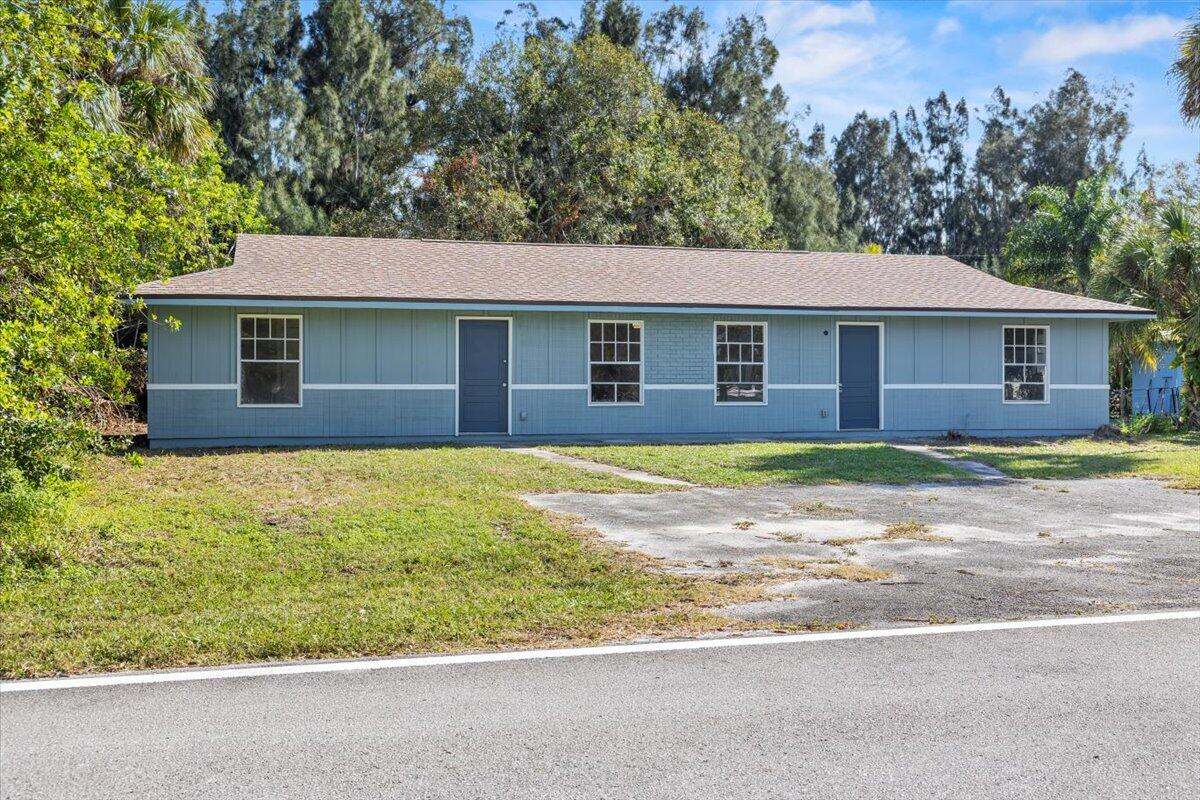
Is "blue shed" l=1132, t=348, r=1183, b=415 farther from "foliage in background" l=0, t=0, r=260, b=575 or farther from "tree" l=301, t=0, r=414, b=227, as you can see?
"foliage in background" l=0, t=0, r=260, b=575

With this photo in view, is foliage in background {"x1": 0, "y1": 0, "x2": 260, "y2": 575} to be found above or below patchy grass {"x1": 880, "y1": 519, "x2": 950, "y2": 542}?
above

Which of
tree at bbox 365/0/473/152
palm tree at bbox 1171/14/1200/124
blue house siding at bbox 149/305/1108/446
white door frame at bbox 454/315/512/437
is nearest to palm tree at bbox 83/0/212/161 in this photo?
blue house siding at bbox 149/305/1108/446

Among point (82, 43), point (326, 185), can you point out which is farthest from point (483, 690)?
point (326, 185)

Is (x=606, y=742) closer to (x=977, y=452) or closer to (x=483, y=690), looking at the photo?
(x=483, y=690)

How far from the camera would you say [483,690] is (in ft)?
16.6

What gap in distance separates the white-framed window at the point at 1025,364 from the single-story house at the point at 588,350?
0.03m

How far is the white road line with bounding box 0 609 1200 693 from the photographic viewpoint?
5164 millimetres

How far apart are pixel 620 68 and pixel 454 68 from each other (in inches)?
215

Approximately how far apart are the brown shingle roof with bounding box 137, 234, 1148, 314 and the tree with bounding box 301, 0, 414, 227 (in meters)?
16.9

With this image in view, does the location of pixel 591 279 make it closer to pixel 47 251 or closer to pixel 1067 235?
pixel 47 251

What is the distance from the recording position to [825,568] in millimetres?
8055

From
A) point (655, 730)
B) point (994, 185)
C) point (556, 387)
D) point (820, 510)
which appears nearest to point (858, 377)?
point (556, 387)

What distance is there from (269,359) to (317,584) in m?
11.5

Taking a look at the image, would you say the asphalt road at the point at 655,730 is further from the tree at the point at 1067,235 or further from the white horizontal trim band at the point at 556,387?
the tree at the point at 1067,235
